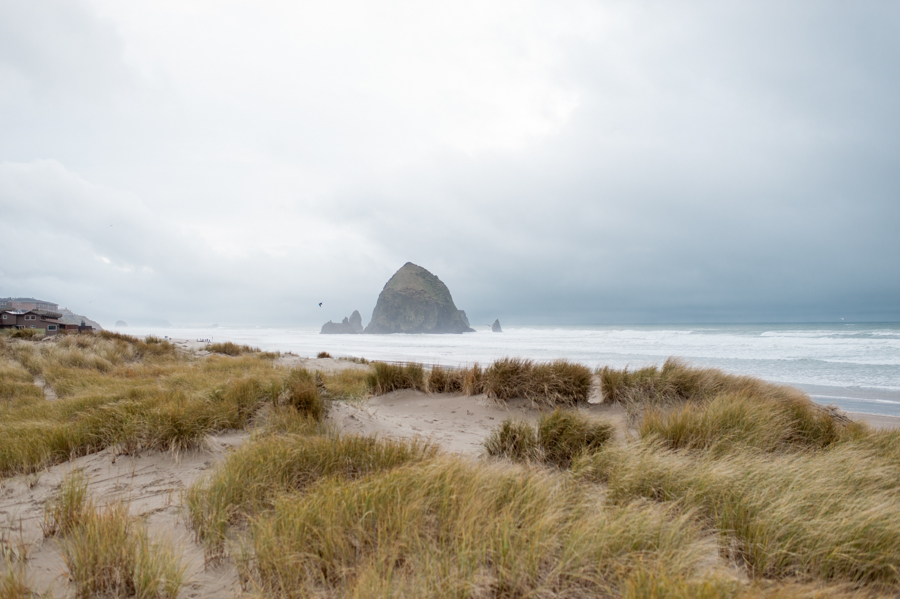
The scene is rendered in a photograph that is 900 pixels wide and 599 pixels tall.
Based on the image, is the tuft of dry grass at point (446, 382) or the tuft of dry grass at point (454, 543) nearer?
the tuft of dry grass at point (454, 543)

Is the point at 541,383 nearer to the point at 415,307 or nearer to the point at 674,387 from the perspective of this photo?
the point at 674,387

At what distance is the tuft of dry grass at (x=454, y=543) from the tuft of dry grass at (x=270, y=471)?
263 mm

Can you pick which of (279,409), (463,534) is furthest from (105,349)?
(463,534)

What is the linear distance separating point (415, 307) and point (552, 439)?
99370 millimetres

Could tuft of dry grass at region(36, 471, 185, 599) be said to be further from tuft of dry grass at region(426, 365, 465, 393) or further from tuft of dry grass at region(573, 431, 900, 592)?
tuft of dry grass at region(426, 365, 465, 393)

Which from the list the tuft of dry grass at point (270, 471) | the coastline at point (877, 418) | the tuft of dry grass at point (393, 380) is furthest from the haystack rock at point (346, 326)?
the tuft of dry grass at point (270, 471)

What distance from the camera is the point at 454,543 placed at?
2047 millimetres

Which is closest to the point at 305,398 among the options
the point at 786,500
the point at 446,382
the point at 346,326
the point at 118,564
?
the point at 118,564

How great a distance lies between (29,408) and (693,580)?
8.17 metres

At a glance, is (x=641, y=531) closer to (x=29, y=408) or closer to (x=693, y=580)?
(x=693, y=580)

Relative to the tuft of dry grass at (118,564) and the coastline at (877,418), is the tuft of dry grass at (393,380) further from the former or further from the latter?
the coastline at (877,418)

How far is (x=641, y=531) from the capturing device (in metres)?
2.21

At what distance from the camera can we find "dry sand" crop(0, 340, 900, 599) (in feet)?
7.31

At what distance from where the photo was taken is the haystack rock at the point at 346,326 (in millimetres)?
109537
